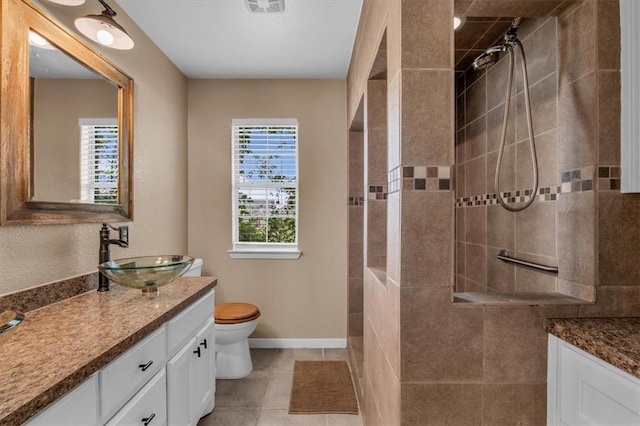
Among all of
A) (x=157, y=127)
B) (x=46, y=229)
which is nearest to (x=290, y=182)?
(x=157, y=127)

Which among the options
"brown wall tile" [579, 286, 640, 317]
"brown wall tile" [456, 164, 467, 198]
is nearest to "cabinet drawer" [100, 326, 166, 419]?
"brown wall tile" [579, 286, 640, 317]

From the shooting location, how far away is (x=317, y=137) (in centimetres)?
301

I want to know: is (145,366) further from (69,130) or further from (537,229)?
(537,229)

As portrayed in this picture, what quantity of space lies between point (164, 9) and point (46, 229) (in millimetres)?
1488

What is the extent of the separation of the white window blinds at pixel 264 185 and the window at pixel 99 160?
3.92 feet

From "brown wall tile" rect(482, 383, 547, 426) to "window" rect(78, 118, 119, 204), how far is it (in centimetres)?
209

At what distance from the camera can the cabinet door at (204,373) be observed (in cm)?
175

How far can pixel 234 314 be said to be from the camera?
241 cm

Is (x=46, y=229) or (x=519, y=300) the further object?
(x=46, y=229)

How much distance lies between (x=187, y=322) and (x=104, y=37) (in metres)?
1.52

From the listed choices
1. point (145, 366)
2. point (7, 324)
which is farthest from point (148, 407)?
point (7, 324)

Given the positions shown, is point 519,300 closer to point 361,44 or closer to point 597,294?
point 597,294

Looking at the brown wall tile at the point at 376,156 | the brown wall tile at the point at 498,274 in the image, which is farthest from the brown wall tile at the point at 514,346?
the brown wall tile at the point at 376,156

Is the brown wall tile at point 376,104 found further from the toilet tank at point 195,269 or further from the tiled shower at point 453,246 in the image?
the toilet tank at point 195,269
